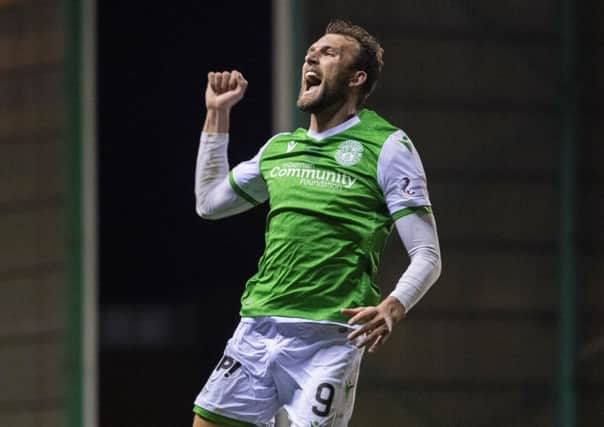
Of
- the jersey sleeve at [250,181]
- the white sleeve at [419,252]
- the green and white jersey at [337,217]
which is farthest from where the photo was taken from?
the jersey sleeve at [250,181]

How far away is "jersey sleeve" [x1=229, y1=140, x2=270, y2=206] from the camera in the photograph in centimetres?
637

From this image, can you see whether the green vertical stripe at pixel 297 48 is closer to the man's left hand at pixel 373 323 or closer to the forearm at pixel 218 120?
the forearm at pixel 218 120

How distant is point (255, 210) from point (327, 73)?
25.9ft

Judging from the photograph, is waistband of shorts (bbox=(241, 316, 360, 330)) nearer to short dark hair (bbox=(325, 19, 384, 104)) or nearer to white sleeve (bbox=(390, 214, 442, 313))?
white sleeve (bbox=(390, 214, 442, 313))

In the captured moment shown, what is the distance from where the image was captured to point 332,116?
6184 mm

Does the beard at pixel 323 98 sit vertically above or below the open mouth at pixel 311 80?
below
